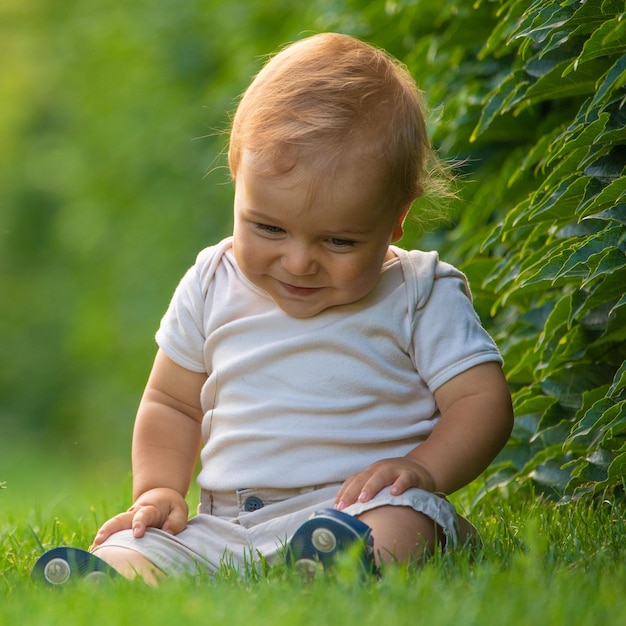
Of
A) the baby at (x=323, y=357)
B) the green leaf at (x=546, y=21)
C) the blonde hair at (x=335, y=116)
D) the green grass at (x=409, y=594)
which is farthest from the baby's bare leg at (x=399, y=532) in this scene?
the green leaf at (x=546, y=21)

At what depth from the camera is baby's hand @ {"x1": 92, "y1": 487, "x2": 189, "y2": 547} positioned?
2.53 meters

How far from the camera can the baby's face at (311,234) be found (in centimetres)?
246

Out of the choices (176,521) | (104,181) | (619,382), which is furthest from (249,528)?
(104,181)

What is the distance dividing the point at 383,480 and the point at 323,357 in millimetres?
421

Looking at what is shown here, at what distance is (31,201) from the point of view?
15.9 meters

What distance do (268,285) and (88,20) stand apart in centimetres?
954

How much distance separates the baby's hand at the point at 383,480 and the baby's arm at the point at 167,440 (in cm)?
47

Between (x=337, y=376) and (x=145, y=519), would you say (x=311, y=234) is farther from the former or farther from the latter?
(x=145, y=519)

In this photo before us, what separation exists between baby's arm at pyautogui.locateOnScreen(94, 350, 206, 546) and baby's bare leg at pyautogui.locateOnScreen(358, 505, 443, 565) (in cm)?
57

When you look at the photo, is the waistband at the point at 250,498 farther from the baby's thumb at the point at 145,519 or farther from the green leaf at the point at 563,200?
the green leaf at the point at 563,200

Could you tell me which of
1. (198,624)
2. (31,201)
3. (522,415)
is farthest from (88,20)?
(198,624)

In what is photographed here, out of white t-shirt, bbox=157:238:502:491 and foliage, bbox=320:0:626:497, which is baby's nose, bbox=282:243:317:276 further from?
foliage, bbox=320:0:626:497

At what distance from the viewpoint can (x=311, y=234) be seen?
2488mm

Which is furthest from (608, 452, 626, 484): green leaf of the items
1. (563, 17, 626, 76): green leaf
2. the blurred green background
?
the blurred green background
